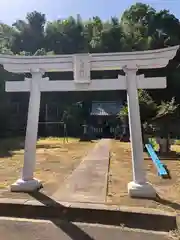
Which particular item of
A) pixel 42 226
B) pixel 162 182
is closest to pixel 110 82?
pixel 162 182

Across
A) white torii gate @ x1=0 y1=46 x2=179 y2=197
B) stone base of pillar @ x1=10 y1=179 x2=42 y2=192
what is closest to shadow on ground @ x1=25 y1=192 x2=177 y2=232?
stone base of pillar @ x1=10 y1=179 x2=42 y2=192

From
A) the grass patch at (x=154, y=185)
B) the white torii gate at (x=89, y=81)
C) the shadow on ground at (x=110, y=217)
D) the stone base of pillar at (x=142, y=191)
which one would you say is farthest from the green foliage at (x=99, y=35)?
the shadow on ground at (x=110, y=217)

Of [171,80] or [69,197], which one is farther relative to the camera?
[171,80]

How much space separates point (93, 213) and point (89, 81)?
249cm

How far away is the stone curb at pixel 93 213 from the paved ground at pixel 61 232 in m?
0.19

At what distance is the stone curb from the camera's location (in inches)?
160

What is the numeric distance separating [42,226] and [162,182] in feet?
10.7

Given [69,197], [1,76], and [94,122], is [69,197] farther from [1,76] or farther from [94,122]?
[94,122]

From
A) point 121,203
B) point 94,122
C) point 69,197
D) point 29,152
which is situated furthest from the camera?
point 94,122

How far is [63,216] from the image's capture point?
14.3 feet

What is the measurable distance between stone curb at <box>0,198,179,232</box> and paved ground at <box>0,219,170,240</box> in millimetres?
194

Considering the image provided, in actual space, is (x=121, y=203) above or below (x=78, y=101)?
below

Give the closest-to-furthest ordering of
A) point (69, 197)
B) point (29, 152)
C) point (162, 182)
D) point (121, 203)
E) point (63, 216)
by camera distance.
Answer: point (63, 216) < point (121, 203) < point (69, 197) < point (29, 152) < point (162, 182)

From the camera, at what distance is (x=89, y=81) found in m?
5.58
